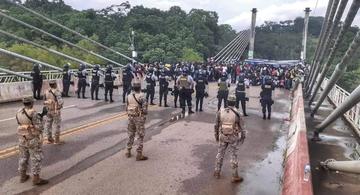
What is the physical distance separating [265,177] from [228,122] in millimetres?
1511

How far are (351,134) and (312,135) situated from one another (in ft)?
6.07

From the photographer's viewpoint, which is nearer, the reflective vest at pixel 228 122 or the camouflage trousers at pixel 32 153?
the camouflage trousers at pixel 32 153

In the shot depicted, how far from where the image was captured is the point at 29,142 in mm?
8062

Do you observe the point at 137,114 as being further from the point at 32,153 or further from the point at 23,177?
the point at 23,177

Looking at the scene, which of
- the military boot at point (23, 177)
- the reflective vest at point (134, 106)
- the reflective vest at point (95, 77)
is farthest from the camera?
the reflective vest at point (95, 77)

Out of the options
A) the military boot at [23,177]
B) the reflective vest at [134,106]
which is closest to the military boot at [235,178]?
the reflective vest at [134,106]

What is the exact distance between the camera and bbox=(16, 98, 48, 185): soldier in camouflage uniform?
8.03m

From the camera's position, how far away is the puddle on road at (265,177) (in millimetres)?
8203

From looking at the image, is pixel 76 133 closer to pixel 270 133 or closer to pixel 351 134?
pixel 270 133

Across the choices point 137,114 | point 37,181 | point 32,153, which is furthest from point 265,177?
point 32,153

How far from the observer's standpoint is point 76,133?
12.6 meters

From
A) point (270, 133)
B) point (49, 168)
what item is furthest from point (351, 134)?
point (49, 168)

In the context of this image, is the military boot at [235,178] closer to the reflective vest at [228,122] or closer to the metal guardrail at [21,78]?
the reflective vest at [228,122]

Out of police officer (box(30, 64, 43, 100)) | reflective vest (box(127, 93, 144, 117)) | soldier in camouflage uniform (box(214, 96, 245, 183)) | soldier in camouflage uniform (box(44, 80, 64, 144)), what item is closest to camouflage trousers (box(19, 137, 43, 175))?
reflective vest (box(127, 93, 144, 117))
